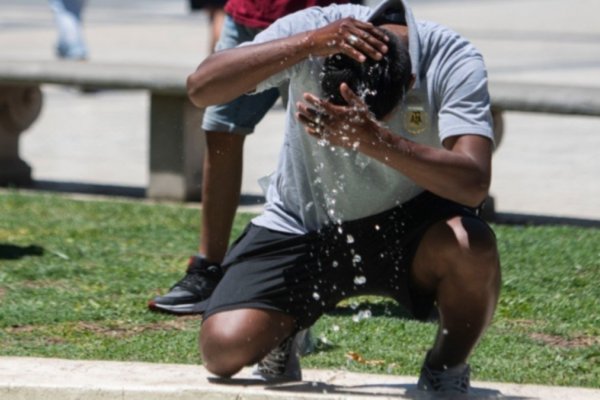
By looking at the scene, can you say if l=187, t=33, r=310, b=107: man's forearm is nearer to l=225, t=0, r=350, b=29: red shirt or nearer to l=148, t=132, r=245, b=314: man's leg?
l=148, t=132, r=245, b=314: man's leg

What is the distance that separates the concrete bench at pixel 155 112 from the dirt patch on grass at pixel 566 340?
3.19 meters

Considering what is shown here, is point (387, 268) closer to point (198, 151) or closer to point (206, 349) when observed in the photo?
point (206, 349)

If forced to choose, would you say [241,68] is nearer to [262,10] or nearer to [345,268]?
[345,268]

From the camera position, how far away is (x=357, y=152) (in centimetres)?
397

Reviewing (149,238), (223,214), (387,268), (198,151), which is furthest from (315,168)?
(198,151)

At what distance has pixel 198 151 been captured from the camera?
8000 millimetres

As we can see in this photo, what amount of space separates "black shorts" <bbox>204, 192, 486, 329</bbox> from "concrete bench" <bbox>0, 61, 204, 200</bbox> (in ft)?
11.9

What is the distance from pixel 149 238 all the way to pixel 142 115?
15.2 feet

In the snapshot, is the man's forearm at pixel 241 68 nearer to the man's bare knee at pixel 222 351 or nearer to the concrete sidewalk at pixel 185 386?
the man's bare knee at pixel 222 351

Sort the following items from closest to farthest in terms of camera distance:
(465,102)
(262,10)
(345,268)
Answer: (465,102) < (345,268) < (262,10)

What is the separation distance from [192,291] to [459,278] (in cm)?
161

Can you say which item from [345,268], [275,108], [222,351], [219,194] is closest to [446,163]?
[345,268]

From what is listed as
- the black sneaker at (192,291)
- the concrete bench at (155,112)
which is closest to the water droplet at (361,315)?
the black sneaker at (192,291)

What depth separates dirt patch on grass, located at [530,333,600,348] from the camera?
4906 mm
